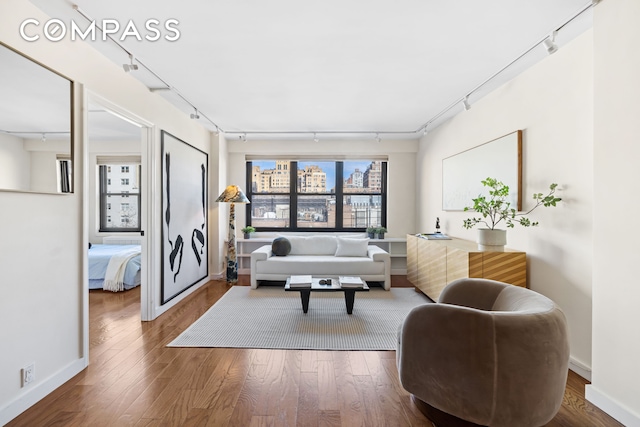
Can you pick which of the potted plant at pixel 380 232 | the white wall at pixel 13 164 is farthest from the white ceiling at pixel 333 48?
the potted plant at pixel 380 232

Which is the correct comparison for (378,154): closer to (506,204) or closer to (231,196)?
(231,196)

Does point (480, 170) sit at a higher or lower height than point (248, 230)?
higher

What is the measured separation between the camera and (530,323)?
1.58 meters

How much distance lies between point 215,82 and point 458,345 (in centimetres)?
309

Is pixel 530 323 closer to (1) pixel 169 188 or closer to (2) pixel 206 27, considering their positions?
(2) pixel 206 27

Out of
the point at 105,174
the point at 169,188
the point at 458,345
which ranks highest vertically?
the point at 105,174

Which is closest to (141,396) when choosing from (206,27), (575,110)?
(206,27)

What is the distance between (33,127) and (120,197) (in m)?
4.86

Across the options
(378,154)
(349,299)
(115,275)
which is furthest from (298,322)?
(378,154)

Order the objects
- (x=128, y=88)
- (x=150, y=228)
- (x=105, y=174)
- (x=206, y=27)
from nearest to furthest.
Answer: (x=206, y=27) < (x=128, y=88) < (x=150, y=228) < (x=105, y=174)

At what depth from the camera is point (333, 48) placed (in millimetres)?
2557

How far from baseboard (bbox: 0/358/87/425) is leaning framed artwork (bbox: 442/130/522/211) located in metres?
3.86

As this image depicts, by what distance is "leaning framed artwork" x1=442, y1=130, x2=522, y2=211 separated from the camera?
3037mm

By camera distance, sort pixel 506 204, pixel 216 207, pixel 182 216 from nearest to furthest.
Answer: pixel 506 204 → pixel 182 216 → pixel 216 207
